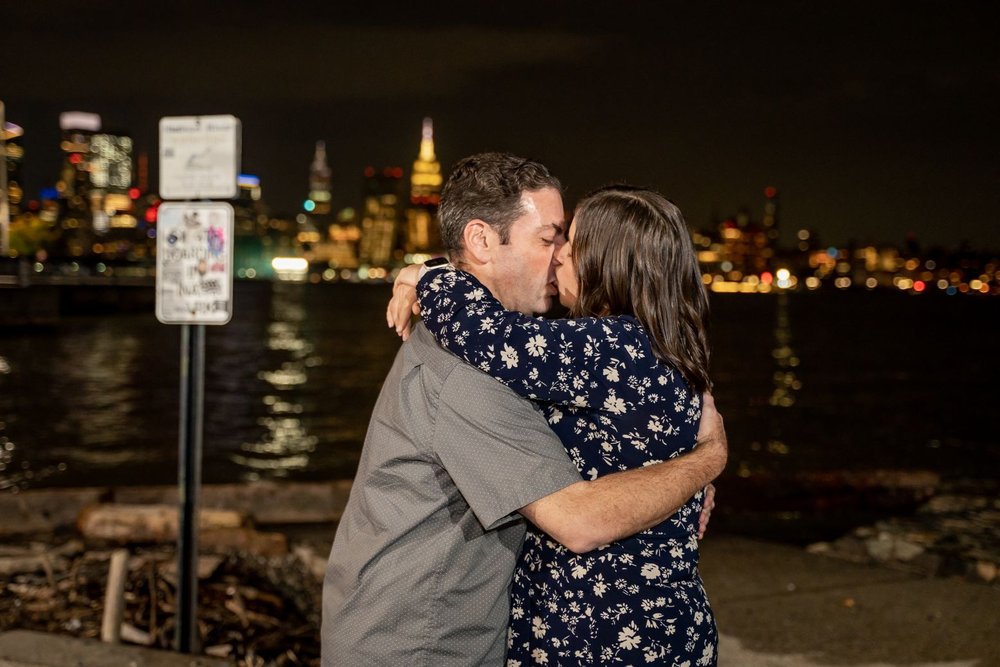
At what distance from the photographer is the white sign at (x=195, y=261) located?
188 inches

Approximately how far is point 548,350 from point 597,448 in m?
0.33

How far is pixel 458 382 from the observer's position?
7.41 feet

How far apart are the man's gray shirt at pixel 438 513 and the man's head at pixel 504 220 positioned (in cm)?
33

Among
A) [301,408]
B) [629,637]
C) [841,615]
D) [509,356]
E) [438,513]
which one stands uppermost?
[509,356]

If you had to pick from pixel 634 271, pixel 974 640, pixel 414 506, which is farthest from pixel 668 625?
pixel 974 640

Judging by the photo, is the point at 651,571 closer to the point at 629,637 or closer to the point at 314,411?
the point at 629,637

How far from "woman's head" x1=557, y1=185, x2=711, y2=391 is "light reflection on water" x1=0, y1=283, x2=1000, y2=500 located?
1299 centimetres

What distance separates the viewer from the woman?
232 centimetres

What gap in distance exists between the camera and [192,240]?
4.79 m

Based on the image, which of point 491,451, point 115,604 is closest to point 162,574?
point 115,604

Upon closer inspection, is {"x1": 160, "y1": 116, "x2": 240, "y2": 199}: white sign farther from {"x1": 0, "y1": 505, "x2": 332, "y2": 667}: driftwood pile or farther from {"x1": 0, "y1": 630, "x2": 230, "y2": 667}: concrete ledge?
{"x1": 0, "y1": 630, "x2": 230, "y2": 667}: concrete ledge

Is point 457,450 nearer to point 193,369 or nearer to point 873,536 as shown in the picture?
point 193,369

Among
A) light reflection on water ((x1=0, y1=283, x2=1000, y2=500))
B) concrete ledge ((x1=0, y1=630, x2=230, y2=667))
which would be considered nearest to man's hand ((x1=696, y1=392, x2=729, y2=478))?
concrete ledge ((x1=0, y1=630, x2=230, y2=667))

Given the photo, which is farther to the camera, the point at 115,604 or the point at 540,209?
the point at 115,604
